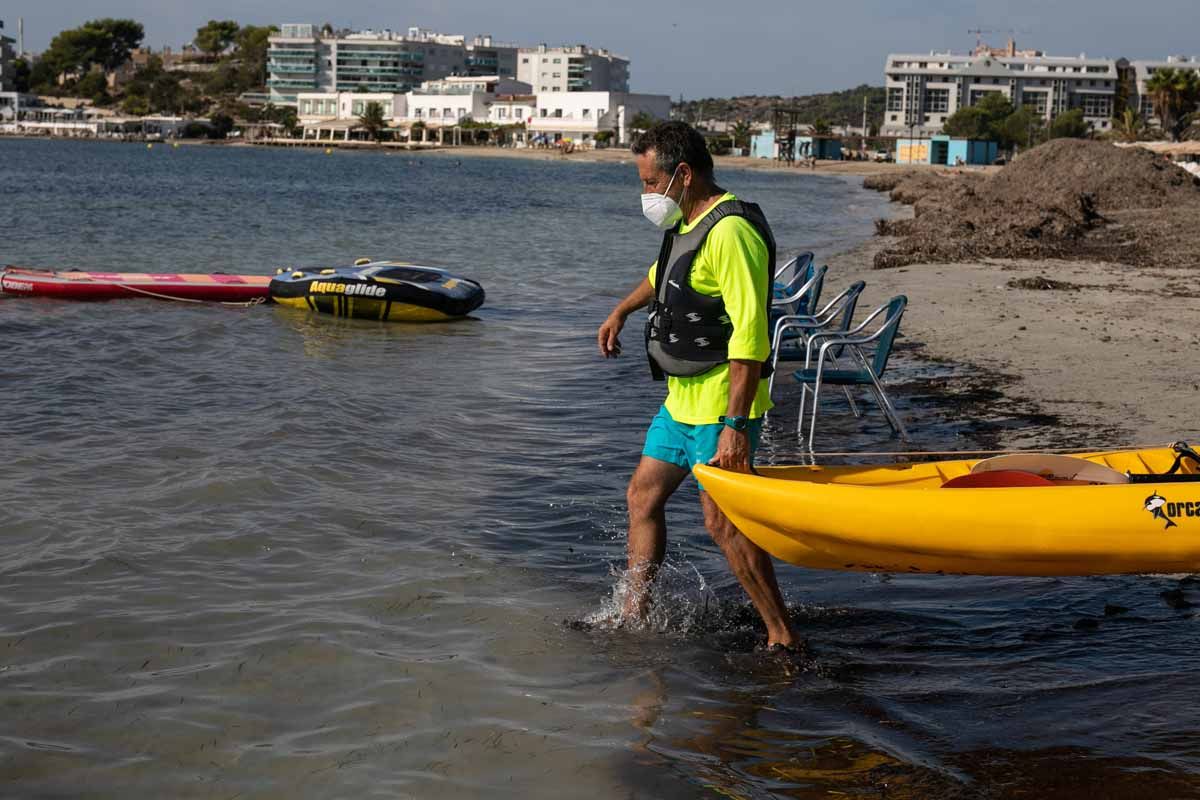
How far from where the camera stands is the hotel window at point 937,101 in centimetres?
16550

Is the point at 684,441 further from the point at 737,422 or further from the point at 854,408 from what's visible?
the point at 854,408

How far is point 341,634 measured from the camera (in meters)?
5.82

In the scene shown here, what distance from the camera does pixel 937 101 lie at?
166m

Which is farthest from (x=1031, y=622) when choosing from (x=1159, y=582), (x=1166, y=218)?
(x=1166, y=218)

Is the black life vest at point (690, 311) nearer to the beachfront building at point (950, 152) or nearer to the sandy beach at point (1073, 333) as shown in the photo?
the sandy beach at point (1073, 333)

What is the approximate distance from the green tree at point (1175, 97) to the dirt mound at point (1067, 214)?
66586 millimetres

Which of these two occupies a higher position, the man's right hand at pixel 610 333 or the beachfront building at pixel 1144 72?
the beachfront building at pixel 1144 72

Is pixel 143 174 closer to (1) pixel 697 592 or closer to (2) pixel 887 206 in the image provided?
(2) pixel 887 206

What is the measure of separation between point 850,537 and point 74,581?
392 centimetres

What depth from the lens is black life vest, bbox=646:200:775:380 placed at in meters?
5.06

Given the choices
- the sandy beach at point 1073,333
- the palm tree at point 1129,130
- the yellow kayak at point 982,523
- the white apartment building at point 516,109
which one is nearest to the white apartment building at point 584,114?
the white apartment building at point 516,109

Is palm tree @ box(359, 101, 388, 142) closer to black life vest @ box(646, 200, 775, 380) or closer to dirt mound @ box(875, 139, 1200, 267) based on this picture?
dirt mound @ box(875, 139, 1200, 267)

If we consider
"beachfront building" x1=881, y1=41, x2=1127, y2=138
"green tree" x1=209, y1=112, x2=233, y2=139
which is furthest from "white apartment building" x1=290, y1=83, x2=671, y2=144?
"beachfront building" x1=881, y1=41, x2=1127, y2=138

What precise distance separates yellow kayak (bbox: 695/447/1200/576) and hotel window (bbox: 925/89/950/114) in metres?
170
